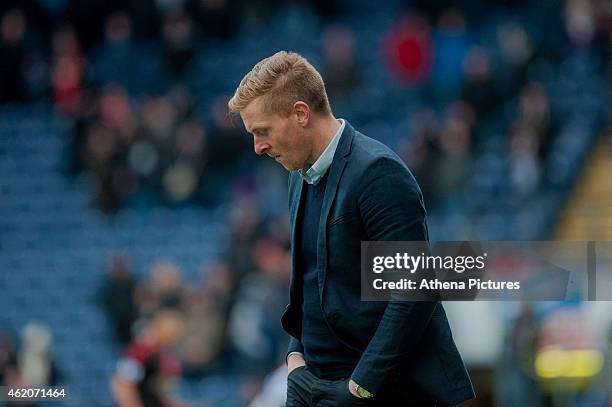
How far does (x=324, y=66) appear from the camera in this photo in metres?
12.9

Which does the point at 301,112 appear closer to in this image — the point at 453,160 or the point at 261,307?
the point at 261,307

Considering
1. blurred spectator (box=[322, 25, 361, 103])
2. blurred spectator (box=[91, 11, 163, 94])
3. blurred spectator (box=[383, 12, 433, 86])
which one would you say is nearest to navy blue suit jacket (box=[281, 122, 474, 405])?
blurred spectator (box=[322, 25, 361, 103])

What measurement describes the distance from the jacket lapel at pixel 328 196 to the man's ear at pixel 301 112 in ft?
0.37

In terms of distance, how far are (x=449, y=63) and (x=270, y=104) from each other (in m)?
9.59

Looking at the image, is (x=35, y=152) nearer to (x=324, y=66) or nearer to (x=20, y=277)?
(x=20, y=277)

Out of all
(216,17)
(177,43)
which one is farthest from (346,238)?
(216,17)

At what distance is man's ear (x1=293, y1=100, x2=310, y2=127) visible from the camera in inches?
131

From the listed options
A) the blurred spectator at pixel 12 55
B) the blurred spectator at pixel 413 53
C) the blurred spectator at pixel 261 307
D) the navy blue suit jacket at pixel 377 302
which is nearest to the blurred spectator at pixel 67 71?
the blurred spectator at pixel 12 55

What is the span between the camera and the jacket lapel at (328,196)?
10.9 feet

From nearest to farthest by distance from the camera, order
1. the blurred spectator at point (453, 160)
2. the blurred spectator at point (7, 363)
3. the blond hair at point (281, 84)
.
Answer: the blond hair at point (281, 84)
the blurred spectator at point (7, 363)
the blurred spectator at point (453, 160)

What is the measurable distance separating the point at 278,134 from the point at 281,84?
13cm

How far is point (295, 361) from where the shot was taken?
3568 mm

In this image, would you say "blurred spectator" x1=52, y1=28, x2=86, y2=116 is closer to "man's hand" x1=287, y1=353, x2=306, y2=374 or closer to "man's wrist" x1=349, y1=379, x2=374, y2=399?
"man's hand" x1=287, y1=353, x2=306, y2=374

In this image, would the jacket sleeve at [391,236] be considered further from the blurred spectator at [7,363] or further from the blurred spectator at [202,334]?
the blurred spectator at [202,334]
